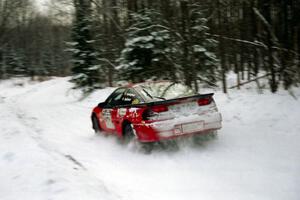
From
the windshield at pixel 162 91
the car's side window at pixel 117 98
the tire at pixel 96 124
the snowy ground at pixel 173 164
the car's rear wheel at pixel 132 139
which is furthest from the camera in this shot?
the tire at pixel 96 124

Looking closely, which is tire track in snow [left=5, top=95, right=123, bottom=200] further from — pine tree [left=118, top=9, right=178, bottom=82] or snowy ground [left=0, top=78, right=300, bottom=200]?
pine tree [left=118, top=9, right=178, bottom=82]

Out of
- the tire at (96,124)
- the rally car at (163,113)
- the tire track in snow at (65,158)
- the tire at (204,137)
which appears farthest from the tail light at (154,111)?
the tire at (96,124)

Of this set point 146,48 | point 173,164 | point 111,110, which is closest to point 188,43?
point 146,48

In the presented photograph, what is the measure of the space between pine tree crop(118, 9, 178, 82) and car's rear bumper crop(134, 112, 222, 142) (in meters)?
9.18

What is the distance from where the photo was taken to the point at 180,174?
6.78m

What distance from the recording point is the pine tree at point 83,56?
2472cm

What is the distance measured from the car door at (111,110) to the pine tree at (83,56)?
14.2 m

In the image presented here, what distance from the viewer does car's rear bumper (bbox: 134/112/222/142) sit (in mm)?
7887

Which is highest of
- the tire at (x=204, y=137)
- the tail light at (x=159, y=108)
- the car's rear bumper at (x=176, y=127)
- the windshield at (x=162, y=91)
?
the windshield at (x=162, y=91)

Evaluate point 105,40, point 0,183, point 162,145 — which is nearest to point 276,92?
point 162,145

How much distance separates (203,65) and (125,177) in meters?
12.0

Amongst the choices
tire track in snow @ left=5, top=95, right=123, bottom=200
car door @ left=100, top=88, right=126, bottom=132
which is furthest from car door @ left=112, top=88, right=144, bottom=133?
tire track in snow @ left=5, top=95, right=123, bottom=200

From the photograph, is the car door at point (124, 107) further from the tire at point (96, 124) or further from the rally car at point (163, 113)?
the tire at point (96, 124)

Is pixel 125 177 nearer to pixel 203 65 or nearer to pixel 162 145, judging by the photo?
pixel 162 145
